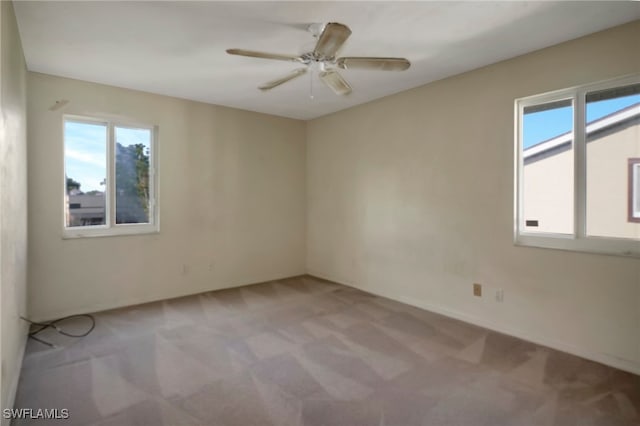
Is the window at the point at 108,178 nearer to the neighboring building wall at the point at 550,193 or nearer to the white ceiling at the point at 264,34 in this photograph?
the white ceiling at the point at 264,34

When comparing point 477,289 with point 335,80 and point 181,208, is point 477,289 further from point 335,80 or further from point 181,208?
point 181,208

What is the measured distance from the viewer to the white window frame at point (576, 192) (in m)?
2.49

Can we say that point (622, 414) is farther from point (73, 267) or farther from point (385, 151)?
point (73, 267)

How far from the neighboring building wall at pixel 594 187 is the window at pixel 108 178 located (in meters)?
4.16

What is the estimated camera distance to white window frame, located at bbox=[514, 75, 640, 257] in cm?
249

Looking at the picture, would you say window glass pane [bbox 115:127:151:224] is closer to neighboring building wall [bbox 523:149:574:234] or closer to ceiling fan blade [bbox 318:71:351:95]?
ceiling fan blade [bbox 318:71:351:95]

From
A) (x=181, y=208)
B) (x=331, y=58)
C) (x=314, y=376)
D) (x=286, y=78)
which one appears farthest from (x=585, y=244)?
(x=181, y=208)

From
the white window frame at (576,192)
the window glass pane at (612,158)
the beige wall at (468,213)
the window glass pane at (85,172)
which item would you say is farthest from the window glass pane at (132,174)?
the window glass pane at (612,158)

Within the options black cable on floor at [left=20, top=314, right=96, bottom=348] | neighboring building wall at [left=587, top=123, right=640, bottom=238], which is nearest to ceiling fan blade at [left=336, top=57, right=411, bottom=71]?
neighboring building wall at [left=587, top=123, right=640, bottom=238]

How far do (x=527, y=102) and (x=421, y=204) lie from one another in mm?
1400

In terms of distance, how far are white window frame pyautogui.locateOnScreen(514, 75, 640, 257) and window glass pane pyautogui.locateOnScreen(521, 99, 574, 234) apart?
4 centimetres

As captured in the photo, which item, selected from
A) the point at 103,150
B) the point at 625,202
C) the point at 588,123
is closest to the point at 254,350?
the point at 103,150

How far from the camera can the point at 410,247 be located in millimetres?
3900

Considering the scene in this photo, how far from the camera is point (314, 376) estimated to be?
7.65 ft
